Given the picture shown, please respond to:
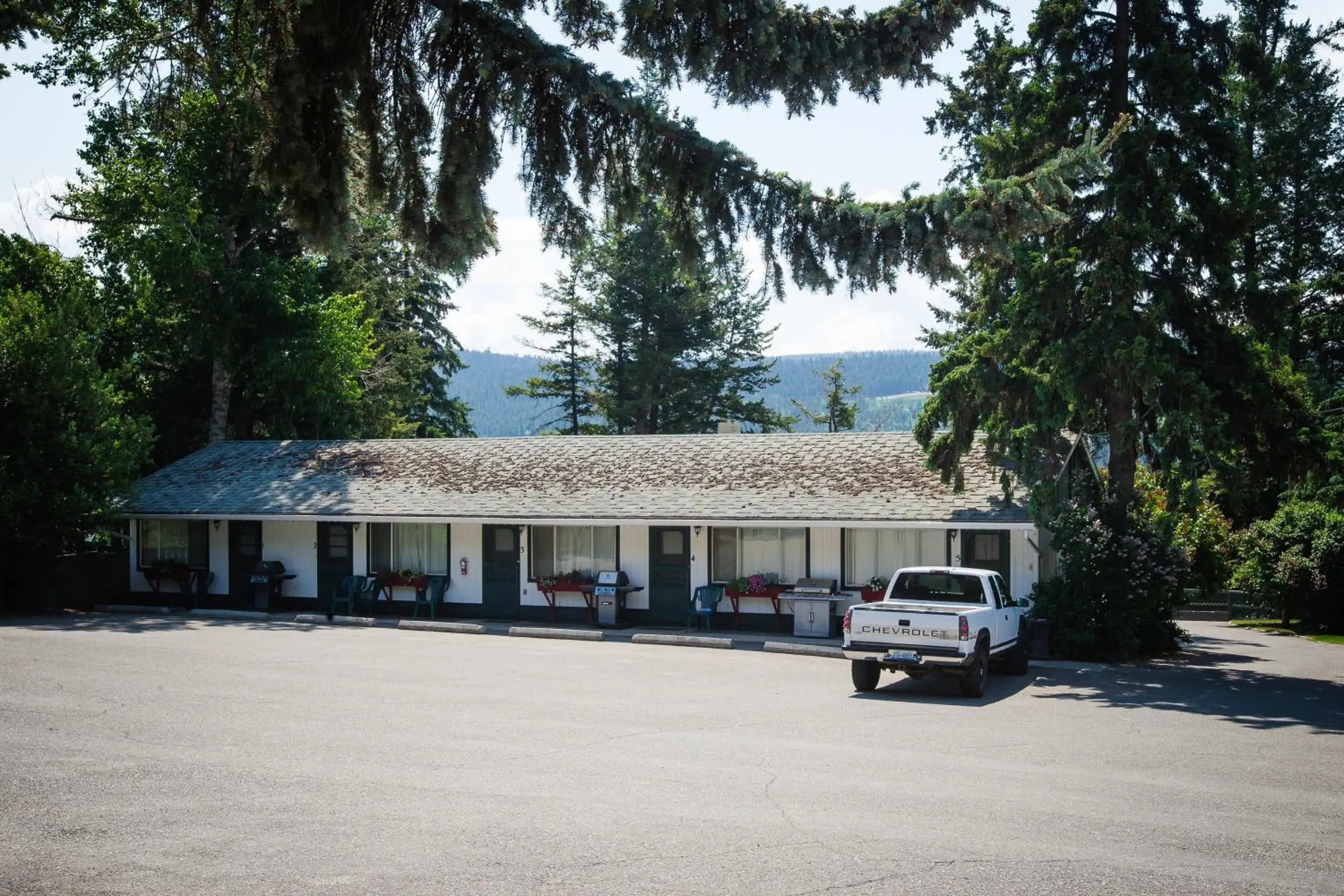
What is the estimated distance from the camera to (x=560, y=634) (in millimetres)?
25438

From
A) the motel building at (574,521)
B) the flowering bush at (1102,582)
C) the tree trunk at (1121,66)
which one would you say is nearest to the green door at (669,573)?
the motel building at (574,521)

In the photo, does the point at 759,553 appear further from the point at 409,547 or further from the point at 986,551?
the point at 409,547

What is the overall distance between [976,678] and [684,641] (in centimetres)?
826

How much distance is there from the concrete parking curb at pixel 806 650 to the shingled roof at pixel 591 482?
9.06ft

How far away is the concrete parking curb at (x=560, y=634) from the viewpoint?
25188 mm

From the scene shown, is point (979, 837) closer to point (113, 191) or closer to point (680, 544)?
point (680, 544)

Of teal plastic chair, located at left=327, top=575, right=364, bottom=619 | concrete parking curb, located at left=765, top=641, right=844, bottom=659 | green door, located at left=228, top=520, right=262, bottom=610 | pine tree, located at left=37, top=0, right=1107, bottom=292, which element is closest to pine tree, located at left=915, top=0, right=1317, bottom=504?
concrete parking curb, located at left=765, top=641, right=844, bottom=659

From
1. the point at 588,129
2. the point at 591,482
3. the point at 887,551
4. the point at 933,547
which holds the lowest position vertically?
the point at 887,551

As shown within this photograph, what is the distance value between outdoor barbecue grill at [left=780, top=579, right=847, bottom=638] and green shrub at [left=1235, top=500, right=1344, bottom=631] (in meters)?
14.6

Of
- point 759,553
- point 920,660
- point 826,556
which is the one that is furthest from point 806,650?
point 920,660

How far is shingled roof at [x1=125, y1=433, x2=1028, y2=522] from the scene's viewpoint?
2539 cm

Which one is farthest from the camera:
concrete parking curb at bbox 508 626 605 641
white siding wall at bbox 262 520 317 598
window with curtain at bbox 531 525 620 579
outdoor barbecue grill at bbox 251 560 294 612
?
white siding wall at bbox 262 520 317 598

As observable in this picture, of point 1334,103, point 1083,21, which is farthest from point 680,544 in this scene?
point 1334,103

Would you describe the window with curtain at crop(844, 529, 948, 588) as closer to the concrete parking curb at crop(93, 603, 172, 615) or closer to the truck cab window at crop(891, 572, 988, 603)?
the truck cab window at crop(891, 572, 988, 603)
